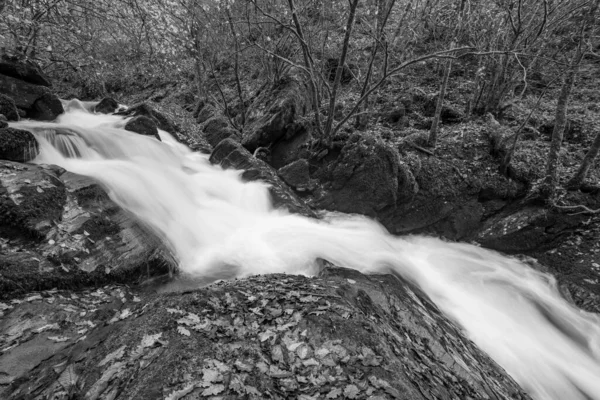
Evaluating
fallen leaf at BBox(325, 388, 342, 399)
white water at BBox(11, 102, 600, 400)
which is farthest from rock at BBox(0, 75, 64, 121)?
fallen leaf at BBox(325, 388, 342, 399)

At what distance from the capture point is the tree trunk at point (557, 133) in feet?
23.6

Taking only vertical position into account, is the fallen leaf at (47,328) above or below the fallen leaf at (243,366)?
below

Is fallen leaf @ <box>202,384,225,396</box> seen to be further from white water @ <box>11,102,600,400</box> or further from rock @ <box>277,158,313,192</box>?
rock @ <box>277,158,313,192</box>

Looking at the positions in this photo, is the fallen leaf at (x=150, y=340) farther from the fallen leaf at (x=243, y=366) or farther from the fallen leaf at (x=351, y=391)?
the fallen leaf at (x=351, y=391)

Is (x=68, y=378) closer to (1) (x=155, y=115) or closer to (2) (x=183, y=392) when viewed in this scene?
(2) (x=183, y=392)

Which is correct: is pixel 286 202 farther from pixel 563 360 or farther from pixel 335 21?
pixel 335 21

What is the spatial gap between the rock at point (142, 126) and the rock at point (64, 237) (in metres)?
6.38

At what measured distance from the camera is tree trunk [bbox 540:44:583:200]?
7.19 m

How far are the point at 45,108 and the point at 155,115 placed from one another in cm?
383

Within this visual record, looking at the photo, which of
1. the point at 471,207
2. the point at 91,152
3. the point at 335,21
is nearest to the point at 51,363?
the point at 91,152

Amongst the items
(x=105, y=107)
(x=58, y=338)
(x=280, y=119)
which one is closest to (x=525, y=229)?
(x=280, y=119)

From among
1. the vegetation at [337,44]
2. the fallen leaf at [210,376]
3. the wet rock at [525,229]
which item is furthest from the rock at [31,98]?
the wet rock at [525,229]

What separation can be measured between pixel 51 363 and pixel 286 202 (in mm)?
6216

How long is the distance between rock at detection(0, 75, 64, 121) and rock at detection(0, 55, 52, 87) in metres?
0.25
